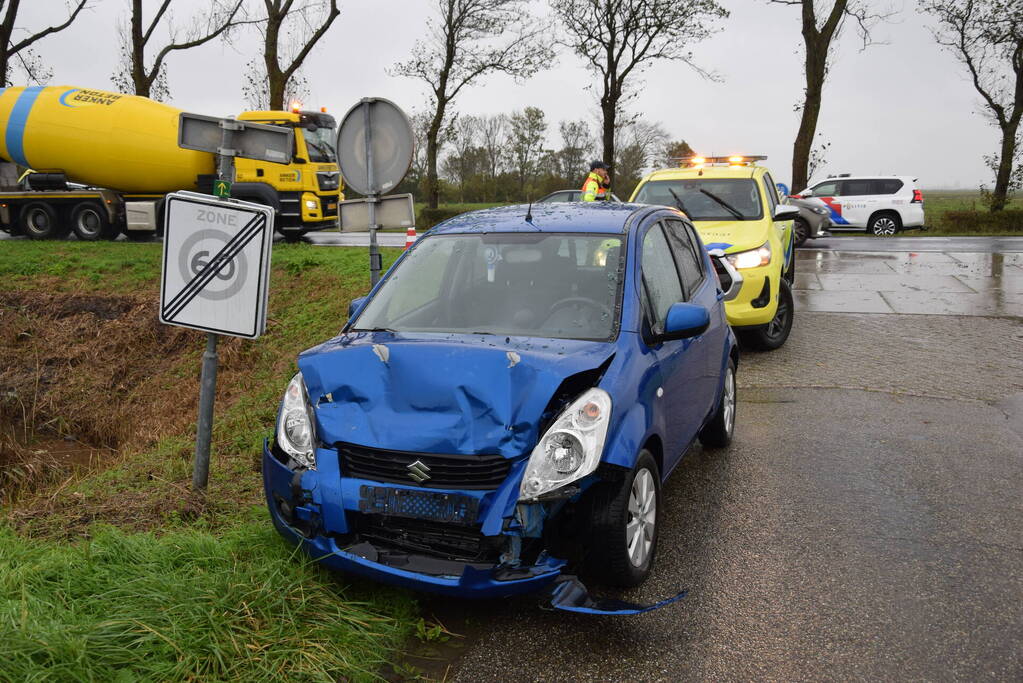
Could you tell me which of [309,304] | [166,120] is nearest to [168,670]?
[309,304]

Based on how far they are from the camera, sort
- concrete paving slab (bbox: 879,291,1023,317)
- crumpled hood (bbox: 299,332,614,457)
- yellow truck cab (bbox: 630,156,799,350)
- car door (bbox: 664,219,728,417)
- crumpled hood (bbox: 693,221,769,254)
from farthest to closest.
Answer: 1. concrete paving slab (bbox: 879,291,1023,317)
2. crumpled hood (bbox: 693,221,769,254)
3. yellow truck cab (bbox: 630,156,799,350)
4. car door (bbox: 664,219,728,417)
5. crumpled hood (bbox: 299,332,614,457)

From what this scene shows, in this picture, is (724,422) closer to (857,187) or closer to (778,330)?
(778,330)

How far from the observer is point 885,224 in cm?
2533

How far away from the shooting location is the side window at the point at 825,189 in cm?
2584

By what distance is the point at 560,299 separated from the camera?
4.47 metres

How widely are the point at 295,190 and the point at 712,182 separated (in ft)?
39.5

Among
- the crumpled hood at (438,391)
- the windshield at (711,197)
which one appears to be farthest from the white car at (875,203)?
the crumpled hood at (438,391)

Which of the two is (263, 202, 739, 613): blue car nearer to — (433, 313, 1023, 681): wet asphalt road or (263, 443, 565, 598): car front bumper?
(263, 443, 565, 598): car front bumper

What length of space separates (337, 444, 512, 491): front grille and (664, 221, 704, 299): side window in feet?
7.38

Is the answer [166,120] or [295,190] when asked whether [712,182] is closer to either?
[295,190]

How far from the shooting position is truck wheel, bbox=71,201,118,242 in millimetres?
20656

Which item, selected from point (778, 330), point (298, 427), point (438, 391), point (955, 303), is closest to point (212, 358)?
point (298, 427)

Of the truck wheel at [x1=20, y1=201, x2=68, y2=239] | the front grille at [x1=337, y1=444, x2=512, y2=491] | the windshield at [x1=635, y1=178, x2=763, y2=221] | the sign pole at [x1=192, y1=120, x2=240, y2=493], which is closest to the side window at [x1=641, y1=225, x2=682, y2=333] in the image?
the front grille at [x1=337, y1=444, x2=512, y2=491]

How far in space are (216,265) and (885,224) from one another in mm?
24397
